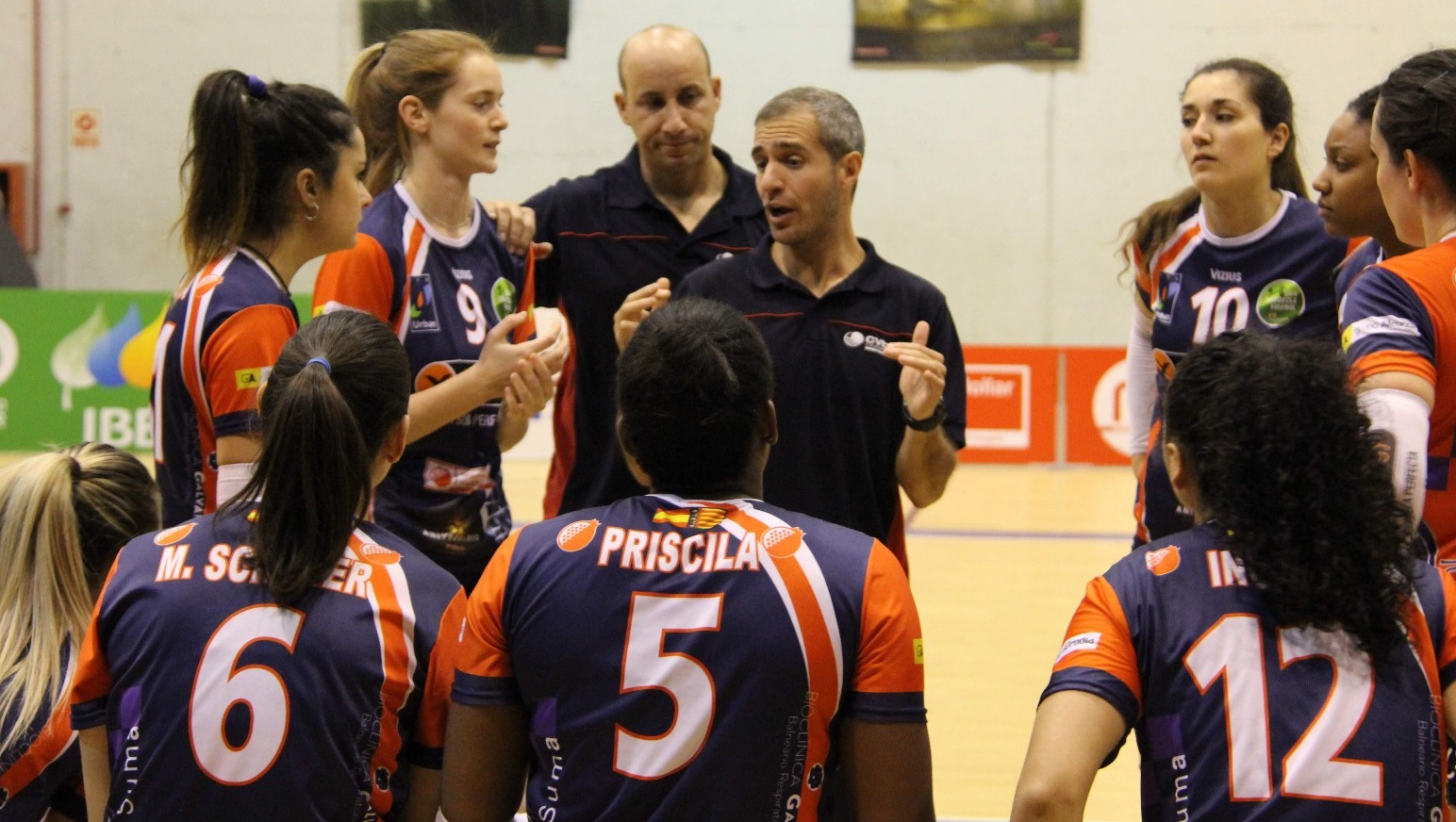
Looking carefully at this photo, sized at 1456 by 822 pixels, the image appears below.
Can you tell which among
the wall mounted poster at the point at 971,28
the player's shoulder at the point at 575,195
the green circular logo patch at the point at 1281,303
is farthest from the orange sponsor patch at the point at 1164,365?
the wall mounted poster at the point at 971,28

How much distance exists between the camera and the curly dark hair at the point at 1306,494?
179 centimetres

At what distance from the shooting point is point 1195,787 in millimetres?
1781

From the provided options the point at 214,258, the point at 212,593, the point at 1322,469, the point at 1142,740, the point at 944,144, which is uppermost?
the point at 944,144

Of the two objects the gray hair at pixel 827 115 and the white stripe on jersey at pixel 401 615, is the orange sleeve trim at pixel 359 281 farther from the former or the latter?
the white stripe on jersey at pixel 401 615

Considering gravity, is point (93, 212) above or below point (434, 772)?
above

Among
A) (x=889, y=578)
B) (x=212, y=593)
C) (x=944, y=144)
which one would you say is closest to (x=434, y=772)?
(x=212, y=593)

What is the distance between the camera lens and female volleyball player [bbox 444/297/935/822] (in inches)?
72.9

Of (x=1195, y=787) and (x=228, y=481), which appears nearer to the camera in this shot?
(x=1195, y=787)

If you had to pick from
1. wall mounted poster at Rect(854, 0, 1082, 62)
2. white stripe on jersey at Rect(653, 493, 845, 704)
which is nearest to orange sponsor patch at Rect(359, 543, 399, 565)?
white stripe on jersey at Rect(653, 493, 845, 704)

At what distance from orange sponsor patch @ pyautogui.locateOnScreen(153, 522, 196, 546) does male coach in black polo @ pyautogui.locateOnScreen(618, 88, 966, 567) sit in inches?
49.7

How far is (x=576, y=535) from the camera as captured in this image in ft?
6.34

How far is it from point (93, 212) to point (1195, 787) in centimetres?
A: 1276

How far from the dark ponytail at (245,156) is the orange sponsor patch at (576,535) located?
117 centimetres

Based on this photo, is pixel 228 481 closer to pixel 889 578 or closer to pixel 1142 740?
pixel 889 578
